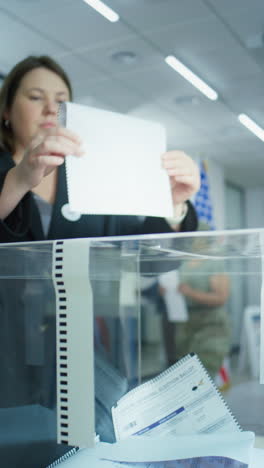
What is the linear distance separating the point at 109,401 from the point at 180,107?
4.20 metres

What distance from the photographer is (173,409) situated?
2.00 feet

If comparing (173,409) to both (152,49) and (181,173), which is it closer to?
(181,173)

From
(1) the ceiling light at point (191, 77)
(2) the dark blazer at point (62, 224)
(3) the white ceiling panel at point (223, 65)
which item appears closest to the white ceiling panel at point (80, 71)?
(1) the ceiling light at point (191, 77)

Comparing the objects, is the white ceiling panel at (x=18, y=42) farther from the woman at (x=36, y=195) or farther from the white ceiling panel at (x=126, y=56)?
the woman at (x=36, y=195)

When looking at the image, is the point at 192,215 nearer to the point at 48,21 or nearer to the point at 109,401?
the point at 109,401

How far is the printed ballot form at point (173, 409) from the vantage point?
0.60 m

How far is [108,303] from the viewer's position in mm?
1809

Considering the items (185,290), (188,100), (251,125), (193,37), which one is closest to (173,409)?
(193,37)

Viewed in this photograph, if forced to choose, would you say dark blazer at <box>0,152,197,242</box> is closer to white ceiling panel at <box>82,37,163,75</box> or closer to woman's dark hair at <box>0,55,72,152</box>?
woman's dark hair at <box>0,55,72,152</box>

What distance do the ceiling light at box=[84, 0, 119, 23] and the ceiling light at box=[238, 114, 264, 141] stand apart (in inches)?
80.9

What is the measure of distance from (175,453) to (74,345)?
174 mm

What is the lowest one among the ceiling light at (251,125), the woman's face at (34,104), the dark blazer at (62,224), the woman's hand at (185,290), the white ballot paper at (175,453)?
the white ballot paper at (175,453)

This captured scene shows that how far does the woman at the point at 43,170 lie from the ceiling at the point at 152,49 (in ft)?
6.91

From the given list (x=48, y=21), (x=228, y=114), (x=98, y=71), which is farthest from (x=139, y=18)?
(x=228, y=114)
